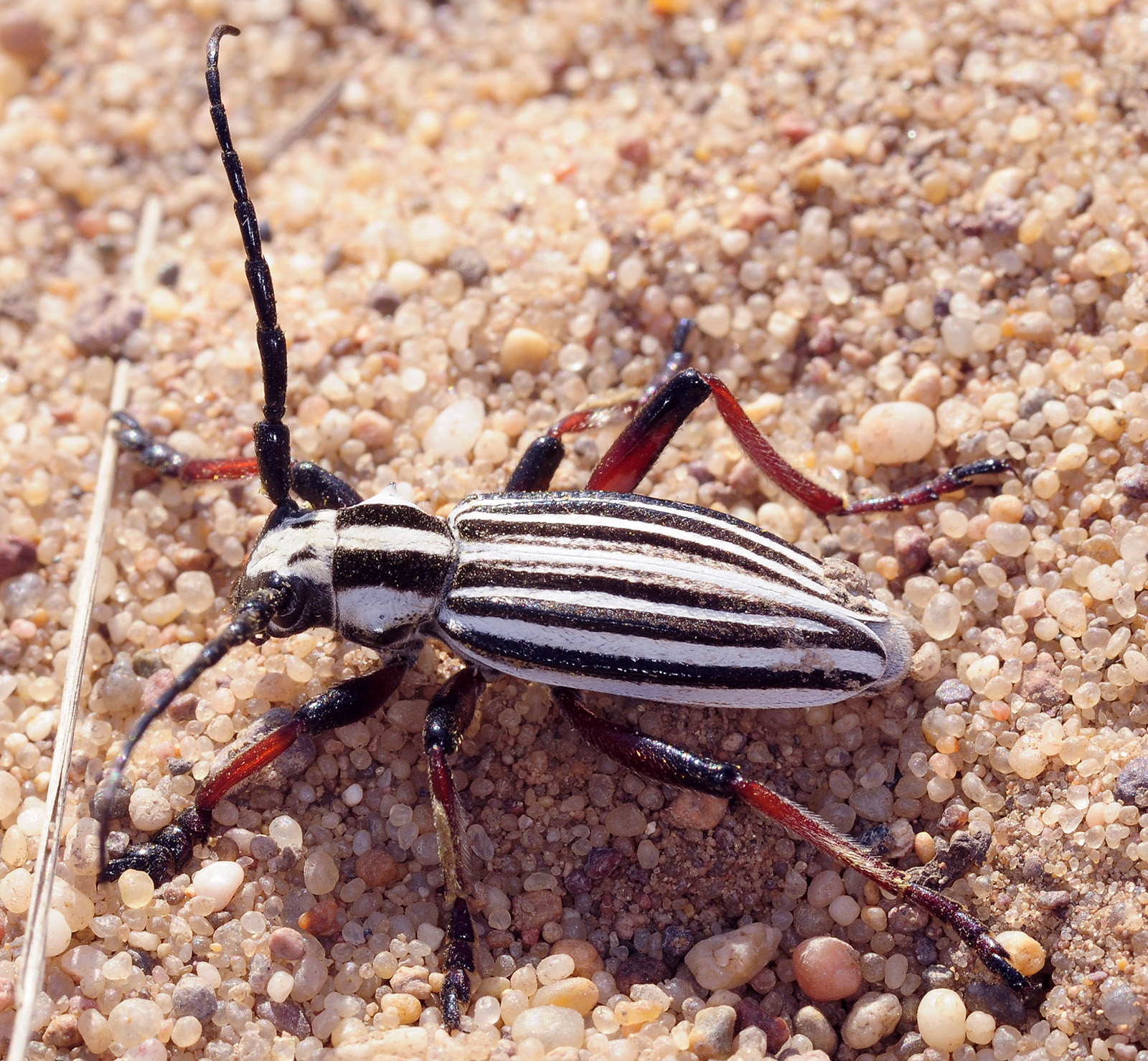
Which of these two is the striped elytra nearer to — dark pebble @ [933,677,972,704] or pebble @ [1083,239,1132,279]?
dark pebble @ [933,677,972,704]

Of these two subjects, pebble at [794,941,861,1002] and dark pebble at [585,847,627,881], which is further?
dark pebble at [585,847,627,881]

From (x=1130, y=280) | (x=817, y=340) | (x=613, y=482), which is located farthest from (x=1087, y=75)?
(x=613, y=482)

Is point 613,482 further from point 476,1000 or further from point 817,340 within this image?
point 476,1000

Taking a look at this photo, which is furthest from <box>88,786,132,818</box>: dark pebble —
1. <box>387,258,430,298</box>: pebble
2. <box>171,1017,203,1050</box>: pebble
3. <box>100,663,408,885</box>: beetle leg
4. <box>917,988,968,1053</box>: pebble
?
<box>917,988,968,1053</box>: pebble

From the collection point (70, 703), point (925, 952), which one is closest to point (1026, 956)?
point (925, 952)

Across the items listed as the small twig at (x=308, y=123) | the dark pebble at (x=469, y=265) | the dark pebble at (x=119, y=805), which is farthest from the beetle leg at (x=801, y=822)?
the small twig at (x=308, y=123)

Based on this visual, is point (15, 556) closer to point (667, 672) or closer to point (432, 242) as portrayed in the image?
point (432, 242)
